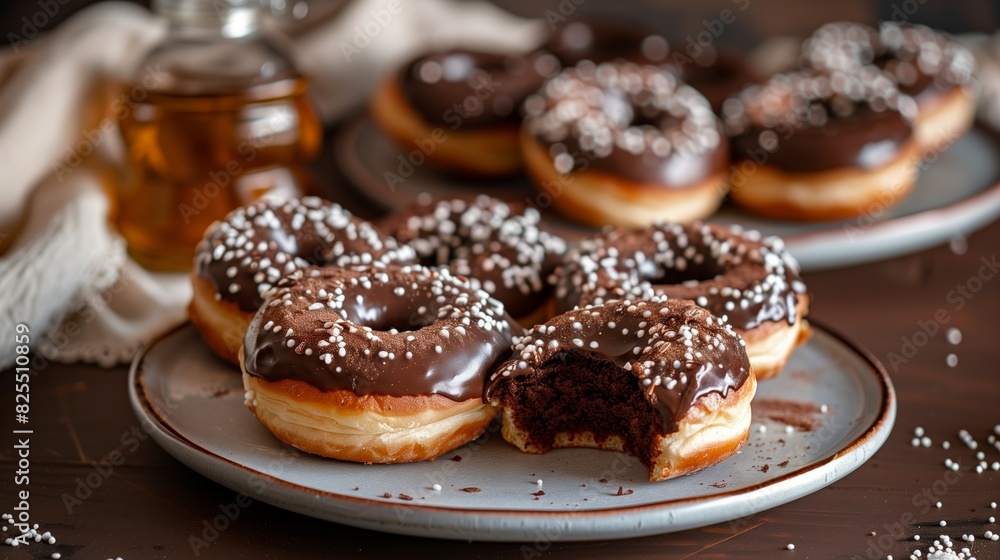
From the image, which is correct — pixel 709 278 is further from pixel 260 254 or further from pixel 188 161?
pixel 188 161

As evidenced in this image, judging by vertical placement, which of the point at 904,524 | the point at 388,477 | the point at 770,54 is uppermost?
the point at 388,477

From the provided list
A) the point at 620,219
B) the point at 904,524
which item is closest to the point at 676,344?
the point at 904,524

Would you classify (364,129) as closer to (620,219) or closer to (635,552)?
(620,219)

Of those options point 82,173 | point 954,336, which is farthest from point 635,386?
point 82,173

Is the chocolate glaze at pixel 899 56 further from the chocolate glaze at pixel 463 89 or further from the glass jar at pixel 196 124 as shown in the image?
the glass jar at pixel 196 124

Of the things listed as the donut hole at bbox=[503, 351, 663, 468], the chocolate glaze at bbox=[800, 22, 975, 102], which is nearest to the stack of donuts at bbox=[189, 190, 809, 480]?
the donut hole at bbox=[503, 351, 663, 468]

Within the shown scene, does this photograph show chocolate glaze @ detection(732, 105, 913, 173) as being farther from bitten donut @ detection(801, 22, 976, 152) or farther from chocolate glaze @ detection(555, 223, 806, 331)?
chocolate glaze @ detection(555, 223, 806, 331)
